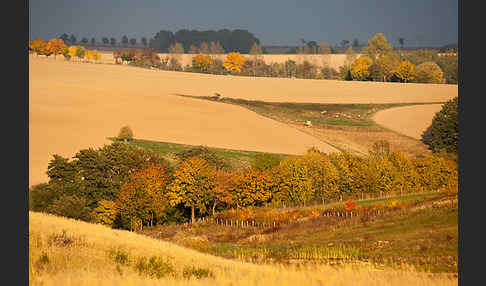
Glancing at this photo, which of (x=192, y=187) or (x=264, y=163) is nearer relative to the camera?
(x=192, y=187)

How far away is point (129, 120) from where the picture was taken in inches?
4690

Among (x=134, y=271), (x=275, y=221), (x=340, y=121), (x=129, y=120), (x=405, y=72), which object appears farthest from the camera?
(x=405, y=72)

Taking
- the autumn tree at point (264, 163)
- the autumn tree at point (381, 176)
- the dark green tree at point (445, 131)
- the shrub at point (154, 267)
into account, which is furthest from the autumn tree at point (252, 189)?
the shrub at point (154, 267)

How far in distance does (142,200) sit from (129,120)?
55.9 metres

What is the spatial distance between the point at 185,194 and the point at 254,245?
2697 centimetres

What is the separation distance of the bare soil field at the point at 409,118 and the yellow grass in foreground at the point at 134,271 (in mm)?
95026

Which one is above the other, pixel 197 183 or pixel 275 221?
pixel 197 183

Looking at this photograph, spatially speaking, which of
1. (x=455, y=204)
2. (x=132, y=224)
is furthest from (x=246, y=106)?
(x=455, y=204)

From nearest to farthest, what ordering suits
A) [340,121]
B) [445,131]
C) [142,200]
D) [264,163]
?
[142,200], [264,163], [445,131], [340,121]

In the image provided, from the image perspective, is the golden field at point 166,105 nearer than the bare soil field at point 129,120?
No

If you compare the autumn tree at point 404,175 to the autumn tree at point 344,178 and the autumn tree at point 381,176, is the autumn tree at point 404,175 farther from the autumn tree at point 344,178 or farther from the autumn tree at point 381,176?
the autumn tree at point 344,178

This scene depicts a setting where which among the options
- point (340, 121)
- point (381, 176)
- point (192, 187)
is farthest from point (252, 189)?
point (340, 121)

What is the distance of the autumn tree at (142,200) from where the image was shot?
66.0 metres

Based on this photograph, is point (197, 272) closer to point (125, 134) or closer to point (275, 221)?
point (275, 221)
